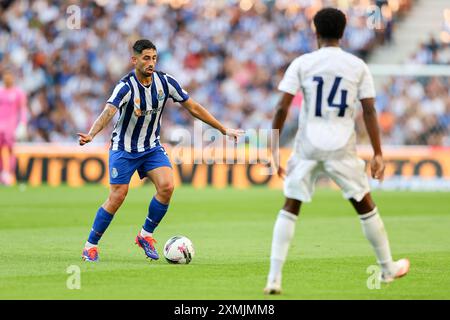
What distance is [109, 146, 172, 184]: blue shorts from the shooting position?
10.6 metres

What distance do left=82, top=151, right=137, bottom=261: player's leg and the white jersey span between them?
3034mm

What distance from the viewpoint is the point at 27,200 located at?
19.5m

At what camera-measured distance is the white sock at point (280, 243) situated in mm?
7879

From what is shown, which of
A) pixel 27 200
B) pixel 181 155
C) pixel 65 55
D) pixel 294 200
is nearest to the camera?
pixel 294 200

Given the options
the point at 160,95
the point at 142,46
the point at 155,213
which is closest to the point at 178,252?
the point at 155,213

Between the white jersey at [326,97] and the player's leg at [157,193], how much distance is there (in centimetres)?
288

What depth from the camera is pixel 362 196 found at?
26.4 feet

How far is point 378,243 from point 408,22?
74.2ft

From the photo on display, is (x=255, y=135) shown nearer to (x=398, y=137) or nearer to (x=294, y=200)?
(x=398, y=137)

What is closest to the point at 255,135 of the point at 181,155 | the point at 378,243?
the point at 181,155

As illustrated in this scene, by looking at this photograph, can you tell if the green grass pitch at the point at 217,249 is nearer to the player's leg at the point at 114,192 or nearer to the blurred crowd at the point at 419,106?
the player's leg at the point at 114,192

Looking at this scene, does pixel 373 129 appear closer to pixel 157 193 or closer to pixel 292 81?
pixel 292 81
